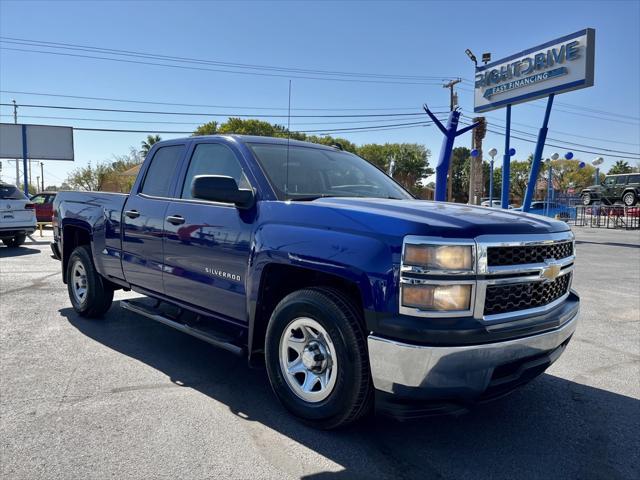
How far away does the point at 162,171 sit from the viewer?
458 centimetres

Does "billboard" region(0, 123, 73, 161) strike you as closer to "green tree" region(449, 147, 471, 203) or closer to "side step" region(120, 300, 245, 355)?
"side step" region(120, 300, 245, 355)

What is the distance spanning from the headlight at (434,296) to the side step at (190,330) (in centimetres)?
141

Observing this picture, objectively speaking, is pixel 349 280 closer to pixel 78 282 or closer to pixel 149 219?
pixel 149 219

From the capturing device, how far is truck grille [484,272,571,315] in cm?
262

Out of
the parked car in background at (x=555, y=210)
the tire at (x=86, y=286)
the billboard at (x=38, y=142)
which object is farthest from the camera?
the billboard at (x=38, y=142)

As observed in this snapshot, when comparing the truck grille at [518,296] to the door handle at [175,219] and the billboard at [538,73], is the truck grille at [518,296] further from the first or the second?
the billboard at [538,73]

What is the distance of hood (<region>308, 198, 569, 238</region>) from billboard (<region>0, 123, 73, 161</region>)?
3737 cm

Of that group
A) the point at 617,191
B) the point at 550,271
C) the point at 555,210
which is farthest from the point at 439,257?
the point at 617,191

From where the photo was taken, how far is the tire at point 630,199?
30.2 m

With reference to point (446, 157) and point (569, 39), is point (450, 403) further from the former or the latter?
point (569, 39)

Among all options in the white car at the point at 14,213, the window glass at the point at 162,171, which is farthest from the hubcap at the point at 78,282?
the white car at the point at 14,213

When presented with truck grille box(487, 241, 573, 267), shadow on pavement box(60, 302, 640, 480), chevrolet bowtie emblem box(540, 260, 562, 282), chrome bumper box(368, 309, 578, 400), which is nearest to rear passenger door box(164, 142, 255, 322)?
shadow on pavement box(60, 302, 640, 480)

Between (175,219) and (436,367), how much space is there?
2482mm

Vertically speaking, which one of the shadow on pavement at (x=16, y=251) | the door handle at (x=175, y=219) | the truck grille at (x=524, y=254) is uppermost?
the door handle at (x=175, y=219)
